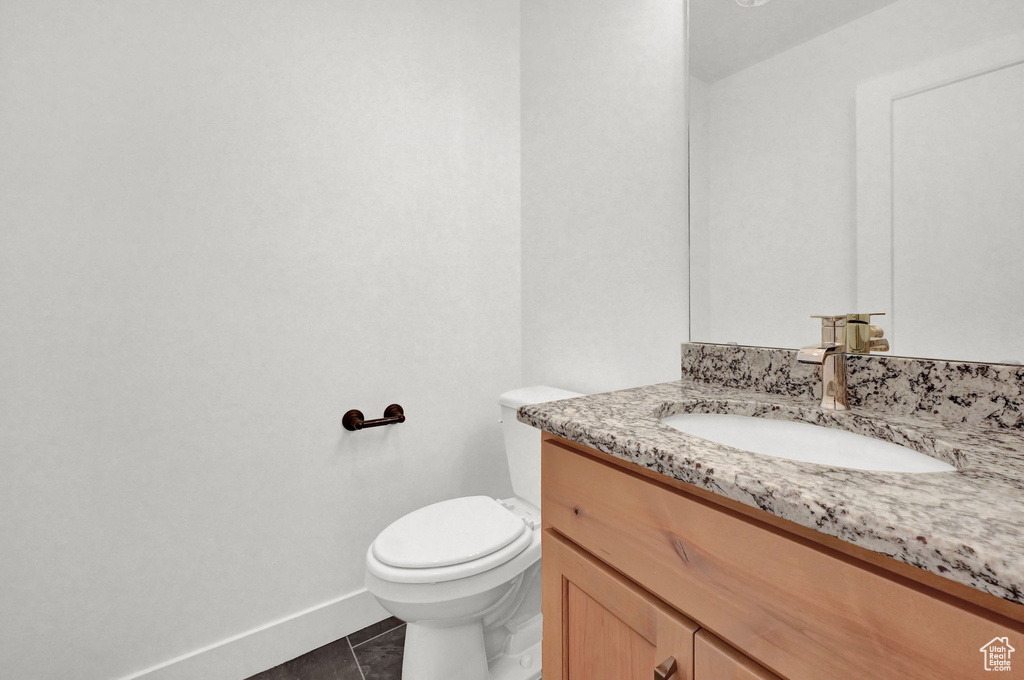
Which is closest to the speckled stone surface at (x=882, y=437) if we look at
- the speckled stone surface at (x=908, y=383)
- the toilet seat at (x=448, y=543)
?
the speckled stone surface at (x=908, y=383)

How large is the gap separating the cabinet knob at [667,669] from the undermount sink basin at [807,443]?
368mm

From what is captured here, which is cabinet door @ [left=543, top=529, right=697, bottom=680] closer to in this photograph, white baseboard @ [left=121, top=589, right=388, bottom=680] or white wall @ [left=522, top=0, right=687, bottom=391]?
white wall @ [left=522, top=0, right=687, bottom=391]

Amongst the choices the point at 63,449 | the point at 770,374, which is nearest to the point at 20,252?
the point at 63,449

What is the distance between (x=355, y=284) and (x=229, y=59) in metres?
0.71

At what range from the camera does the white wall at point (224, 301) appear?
108 centimetres

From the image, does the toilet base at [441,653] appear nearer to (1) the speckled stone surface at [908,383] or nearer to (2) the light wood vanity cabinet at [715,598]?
(2) the light wood vanity cabinet at [715,598]

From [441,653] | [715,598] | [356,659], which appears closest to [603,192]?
[715,598]

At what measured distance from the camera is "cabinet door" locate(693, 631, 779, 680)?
48cm

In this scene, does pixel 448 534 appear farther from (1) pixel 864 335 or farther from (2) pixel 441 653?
(1) pixel 864 335

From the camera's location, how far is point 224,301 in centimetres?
128

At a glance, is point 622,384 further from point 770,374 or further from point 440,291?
point 440,291

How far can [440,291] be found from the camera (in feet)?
5.40

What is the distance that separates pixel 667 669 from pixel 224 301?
135 centimetres

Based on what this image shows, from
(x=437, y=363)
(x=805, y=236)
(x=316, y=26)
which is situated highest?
(x=316, y=26)
